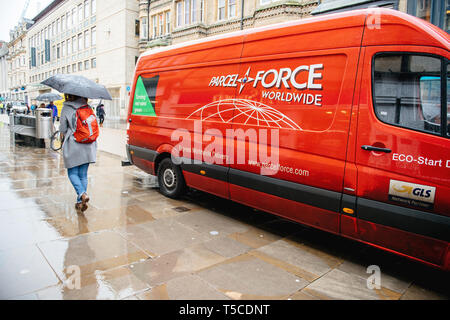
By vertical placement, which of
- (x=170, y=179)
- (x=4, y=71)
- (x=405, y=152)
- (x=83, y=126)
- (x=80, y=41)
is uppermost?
(x=4, y=71)

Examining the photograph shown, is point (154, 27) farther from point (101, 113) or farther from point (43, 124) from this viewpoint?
point (43, 124)

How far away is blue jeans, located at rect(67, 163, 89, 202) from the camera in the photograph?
16.0ft

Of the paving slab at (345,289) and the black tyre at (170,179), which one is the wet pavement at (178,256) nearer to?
the paving slab at (345,289)

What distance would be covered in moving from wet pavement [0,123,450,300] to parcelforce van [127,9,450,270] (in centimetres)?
44

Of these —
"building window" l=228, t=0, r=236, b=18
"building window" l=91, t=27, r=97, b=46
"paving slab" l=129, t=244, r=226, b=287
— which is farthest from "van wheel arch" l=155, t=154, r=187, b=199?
"building window" l=91, t=27, r=97, b=46

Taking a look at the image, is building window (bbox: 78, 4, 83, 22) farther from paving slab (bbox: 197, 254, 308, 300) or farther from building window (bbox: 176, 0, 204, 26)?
paving slab (bbox: 197, 254, 308, 300)

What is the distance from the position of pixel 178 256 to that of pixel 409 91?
2919 millimetres

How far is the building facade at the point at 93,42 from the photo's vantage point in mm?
33188

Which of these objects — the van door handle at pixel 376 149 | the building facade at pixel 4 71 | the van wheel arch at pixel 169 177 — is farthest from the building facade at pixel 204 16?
the building facade at pixel 4 71

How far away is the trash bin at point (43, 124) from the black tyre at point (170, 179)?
7679 mm

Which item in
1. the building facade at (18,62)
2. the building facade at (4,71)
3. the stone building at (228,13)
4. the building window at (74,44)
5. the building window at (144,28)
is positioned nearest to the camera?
the stone building at (228,13)

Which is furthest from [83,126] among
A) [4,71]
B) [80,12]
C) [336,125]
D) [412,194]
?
[4,71]

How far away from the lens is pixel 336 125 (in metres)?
3.52

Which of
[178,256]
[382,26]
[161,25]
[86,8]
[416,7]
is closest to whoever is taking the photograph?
[382,26]
